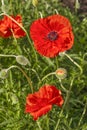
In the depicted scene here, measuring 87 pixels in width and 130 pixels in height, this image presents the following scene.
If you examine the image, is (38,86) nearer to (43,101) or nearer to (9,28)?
(9,28)

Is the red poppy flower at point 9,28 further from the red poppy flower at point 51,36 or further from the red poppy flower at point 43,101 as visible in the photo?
the red poppy flower at point 43,101

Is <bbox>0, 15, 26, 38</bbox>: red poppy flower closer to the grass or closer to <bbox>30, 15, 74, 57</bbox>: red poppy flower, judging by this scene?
the grass

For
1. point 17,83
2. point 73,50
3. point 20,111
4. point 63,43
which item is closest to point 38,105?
point 63,43

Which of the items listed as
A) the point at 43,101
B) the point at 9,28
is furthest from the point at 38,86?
the point at 43,101

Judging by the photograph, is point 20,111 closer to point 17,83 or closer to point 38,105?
point 17,83

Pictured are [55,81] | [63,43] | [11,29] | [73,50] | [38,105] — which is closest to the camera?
[38,105]

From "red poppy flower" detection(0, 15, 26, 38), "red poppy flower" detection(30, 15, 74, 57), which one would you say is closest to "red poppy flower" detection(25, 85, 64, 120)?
"red poppy flower" detection(30, 15, 74, 57)
